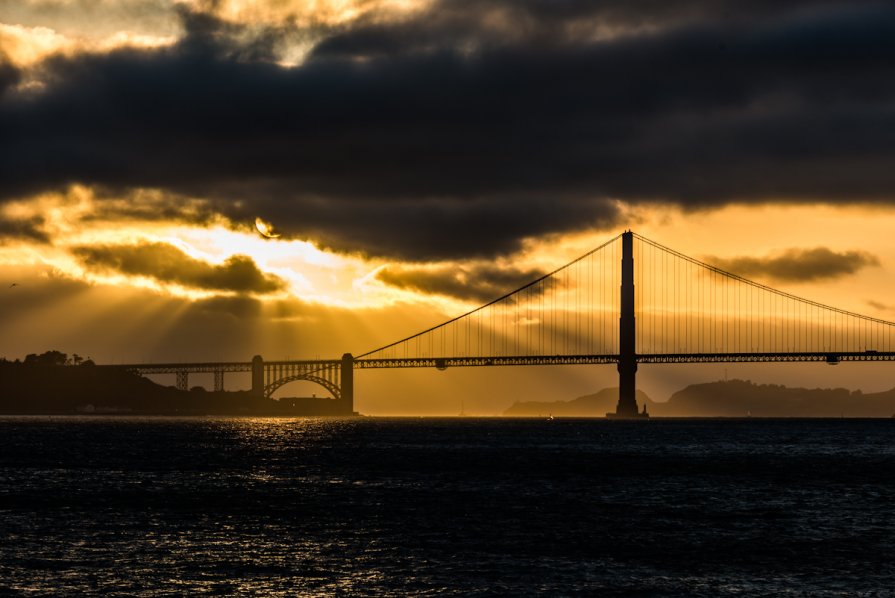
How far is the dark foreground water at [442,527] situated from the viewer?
36781 millimetres

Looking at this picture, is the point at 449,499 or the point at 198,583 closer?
the point at 198,583

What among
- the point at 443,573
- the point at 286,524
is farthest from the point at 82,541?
the point at 443,573

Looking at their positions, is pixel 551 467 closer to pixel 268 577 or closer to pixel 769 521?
pixel 769 521

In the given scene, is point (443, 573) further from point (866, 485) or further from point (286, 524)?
point (866, 485)

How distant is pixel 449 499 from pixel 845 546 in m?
22.0

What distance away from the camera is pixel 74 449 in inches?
4437

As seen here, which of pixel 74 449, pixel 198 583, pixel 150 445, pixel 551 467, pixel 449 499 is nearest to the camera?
pixel 198 583

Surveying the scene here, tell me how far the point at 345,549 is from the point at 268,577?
6.57 metres

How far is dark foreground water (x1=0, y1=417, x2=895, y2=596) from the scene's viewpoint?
3678 cm

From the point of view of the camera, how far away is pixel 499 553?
4253 centimetres

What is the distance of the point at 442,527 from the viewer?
1954 inches

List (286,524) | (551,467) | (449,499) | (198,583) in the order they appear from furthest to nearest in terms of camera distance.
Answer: (551,467) → (449,499) → (286,524) → (198,583)

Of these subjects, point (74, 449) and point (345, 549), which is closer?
point (345, 549)

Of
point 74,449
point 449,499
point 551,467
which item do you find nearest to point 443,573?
point 449,499
